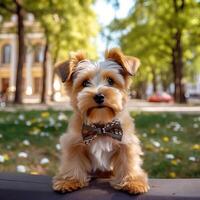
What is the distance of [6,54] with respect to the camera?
230 feet

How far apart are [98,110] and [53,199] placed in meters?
0.80

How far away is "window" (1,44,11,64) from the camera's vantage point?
69375 millimetres

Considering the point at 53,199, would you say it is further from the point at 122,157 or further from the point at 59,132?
the point at 59,132

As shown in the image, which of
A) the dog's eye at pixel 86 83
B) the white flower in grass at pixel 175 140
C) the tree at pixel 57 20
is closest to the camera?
the dog's eye at pixel 86 83

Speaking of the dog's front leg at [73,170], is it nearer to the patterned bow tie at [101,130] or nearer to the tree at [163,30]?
the patterned bow tie at [101,130]

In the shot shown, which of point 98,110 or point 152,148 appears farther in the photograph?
point 152,148

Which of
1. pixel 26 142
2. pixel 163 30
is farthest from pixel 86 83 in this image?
pixel 163 30

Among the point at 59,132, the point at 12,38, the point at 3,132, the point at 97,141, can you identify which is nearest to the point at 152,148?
the point at 59,132

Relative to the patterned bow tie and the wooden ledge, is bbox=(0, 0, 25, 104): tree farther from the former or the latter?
the patterned bow tie

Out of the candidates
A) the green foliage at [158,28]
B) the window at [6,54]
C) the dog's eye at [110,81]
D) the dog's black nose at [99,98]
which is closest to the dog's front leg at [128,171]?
the dog's black nose at [99,98]

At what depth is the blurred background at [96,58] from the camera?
7.26 metres

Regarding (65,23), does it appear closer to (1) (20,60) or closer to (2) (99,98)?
(1) (20,60)

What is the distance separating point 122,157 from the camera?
11.6 feet

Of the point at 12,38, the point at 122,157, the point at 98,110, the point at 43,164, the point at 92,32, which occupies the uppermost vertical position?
the point at 12,38
